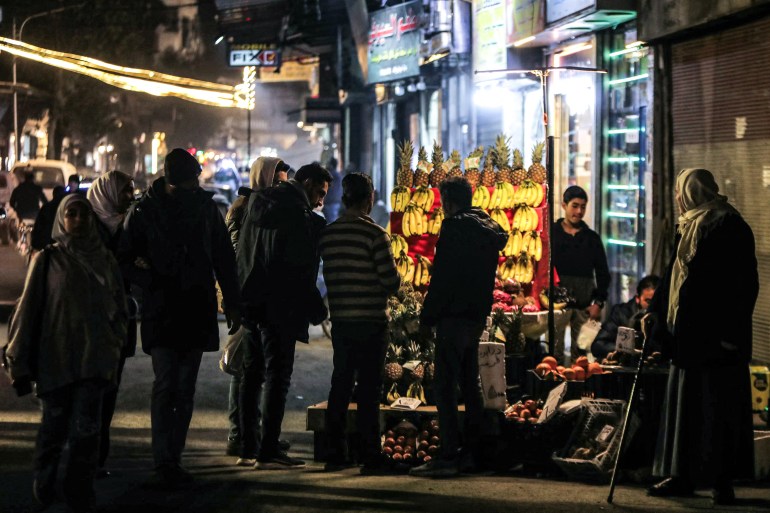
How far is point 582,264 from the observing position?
10.4 meters

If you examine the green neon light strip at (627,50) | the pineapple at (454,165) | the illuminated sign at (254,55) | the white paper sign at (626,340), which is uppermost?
the illuminated sign at (254,55)

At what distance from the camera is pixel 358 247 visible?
Result: 23.2ft

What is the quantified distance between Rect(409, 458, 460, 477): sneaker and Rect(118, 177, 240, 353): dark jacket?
1.59 metres

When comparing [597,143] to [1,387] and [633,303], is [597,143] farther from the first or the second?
[1,387]

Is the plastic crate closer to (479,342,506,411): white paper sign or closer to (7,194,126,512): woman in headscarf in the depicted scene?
(479,342,506,411): white paper sign

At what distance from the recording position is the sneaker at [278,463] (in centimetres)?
720

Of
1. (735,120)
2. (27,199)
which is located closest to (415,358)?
(735,120)

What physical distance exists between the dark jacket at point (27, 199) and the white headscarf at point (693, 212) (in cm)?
1798

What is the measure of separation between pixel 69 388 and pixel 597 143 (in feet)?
31.5

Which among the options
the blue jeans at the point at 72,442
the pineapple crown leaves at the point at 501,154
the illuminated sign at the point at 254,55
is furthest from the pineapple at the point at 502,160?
the illuminated sign at the point at 254,55

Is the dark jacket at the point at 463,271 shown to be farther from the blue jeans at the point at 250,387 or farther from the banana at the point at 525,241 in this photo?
the banana at the point at 525,241

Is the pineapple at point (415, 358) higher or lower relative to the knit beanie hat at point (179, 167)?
lower

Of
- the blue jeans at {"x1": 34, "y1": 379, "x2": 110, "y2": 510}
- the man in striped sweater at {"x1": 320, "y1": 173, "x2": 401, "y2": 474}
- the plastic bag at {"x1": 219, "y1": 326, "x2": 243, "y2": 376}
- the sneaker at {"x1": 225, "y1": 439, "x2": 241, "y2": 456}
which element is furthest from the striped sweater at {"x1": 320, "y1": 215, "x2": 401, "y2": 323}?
the blue jeans at {"x1": 34, "y1": 379, "x2": 110, "y2": 510}

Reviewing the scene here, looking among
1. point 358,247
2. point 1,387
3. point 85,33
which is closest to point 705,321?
point 358,247
